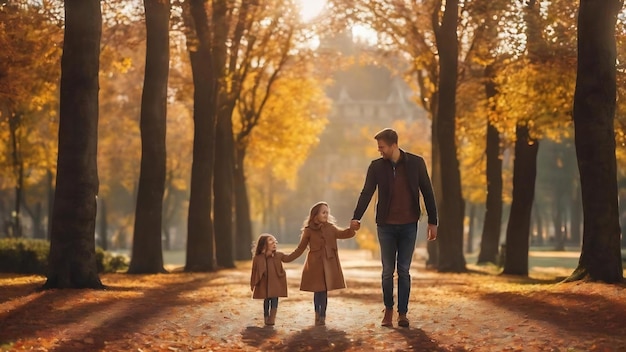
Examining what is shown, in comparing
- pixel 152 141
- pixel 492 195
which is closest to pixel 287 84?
pixel 492 195

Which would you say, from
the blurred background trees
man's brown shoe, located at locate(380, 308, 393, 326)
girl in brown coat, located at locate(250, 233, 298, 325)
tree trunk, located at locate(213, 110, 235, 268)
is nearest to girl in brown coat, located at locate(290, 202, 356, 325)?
girl in brown coat, located at locate(250, 233, 298, 325)

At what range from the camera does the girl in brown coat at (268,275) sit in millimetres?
14062

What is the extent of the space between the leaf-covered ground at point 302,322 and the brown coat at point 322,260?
2.03ft

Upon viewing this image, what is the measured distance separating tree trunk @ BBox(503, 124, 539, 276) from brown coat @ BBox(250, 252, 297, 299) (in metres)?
16.0

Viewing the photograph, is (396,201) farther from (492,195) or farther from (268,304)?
(492,195)

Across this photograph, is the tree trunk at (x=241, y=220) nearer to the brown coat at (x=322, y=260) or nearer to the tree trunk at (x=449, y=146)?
the tree trunk at (x=449, y=146)

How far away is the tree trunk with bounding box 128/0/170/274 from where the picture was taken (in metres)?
26.0

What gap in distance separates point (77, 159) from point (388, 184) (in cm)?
769

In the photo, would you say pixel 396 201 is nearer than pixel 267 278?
Yes

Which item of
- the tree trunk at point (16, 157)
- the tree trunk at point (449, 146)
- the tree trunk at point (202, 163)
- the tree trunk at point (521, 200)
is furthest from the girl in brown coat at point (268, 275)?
the tree trunk at point (16, 157)

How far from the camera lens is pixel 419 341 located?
39.2 feet

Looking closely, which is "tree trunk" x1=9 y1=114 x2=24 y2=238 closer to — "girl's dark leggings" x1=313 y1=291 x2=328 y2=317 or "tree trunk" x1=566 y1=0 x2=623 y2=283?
"tree trunk" x1=566 y1=0 x2=623 y2=283

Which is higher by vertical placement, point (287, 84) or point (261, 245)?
point (287, 84)

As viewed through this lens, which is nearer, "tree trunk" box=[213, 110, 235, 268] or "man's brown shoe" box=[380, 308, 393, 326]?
"man's brown shoe" box=[380, 308, 393, 326]
